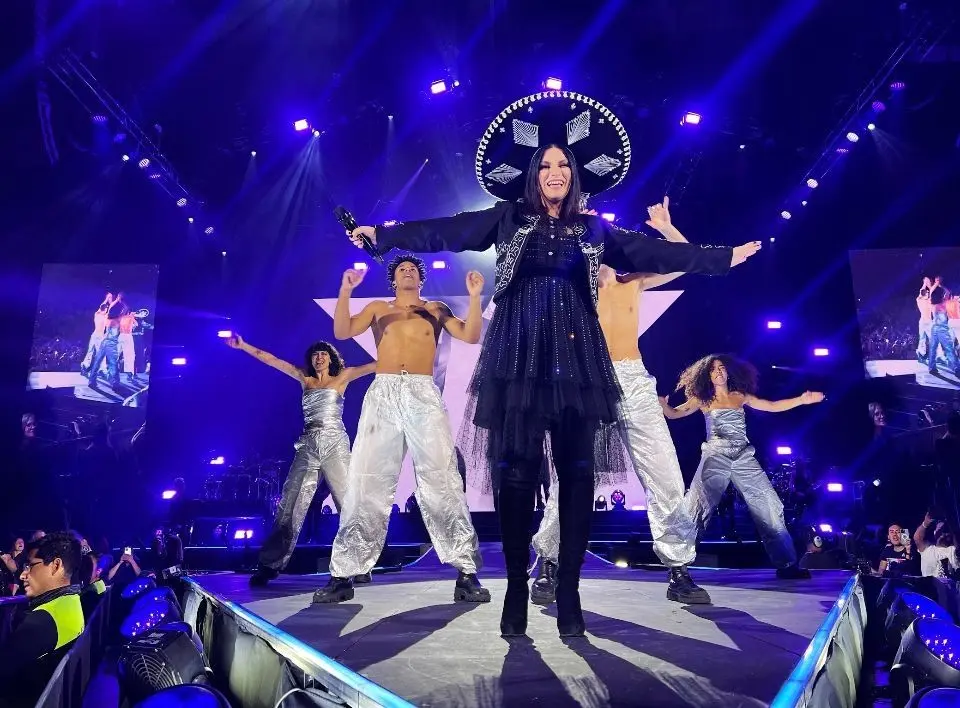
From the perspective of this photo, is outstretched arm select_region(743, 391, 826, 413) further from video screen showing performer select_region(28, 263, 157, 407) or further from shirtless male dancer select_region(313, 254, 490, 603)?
video screen showing performer select_region(28, 263, 157, 407)

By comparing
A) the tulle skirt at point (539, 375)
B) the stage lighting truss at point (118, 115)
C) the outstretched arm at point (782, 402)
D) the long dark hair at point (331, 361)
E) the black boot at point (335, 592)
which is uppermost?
the stage lighting truss at point (118, 115)

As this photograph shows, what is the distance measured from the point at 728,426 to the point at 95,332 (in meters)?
11.0

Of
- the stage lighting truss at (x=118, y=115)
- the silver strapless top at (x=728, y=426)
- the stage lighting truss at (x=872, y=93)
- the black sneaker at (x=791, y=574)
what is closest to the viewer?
the black sneaker at (x=791, y=574)

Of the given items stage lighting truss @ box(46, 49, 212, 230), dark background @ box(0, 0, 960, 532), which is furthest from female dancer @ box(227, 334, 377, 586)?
dark background @ box(0, 0, 960, 532)

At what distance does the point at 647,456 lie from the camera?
379 centimetres

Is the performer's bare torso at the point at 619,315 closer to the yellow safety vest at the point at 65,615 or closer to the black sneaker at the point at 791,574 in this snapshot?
the black sneaker at the point at 791,574

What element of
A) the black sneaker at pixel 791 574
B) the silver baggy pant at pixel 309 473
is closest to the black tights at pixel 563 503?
the black sneaker at pixel 791 574

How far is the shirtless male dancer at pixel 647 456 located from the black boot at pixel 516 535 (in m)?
1.01

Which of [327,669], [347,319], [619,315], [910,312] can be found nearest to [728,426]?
[619,315]

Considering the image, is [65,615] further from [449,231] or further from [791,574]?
[791,574]

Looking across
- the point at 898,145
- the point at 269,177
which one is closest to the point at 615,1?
the point at 898,145

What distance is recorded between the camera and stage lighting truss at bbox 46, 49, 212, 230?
8547 millimetres

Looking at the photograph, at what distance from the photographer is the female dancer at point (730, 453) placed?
5207mm

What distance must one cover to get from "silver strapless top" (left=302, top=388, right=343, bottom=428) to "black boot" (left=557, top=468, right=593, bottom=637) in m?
3.64
